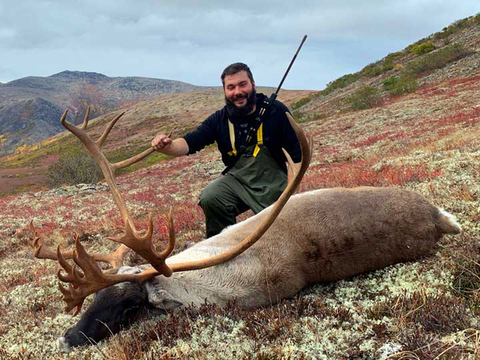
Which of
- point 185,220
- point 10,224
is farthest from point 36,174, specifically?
point 185,220

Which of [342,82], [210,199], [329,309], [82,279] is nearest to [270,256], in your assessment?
[329,309]

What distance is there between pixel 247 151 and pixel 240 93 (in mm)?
841

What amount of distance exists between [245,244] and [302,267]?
67 centimetres

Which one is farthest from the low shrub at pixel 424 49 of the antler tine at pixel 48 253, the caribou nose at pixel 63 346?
the caribou nose at pixel 63 346

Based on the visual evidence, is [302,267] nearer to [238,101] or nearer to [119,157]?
[238,101]

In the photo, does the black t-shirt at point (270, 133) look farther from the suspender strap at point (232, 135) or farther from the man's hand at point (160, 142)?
the man's hand at point (160, 142)

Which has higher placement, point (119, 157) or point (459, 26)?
point (459, 26)

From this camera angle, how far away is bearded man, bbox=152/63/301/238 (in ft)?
17.7

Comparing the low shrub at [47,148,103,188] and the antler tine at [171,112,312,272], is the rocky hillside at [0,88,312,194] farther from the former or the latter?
the antler tine at [171,112,312,272]

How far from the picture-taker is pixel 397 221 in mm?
3879

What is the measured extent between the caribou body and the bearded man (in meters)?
1.14

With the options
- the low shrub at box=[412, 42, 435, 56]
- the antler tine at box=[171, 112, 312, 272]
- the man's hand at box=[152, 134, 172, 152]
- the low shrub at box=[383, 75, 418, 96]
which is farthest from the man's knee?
the low shrub at box=[412, 42, 435, 56]

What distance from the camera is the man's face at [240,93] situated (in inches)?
216

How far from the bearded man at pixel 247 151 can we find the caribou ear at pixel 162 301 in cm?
207
